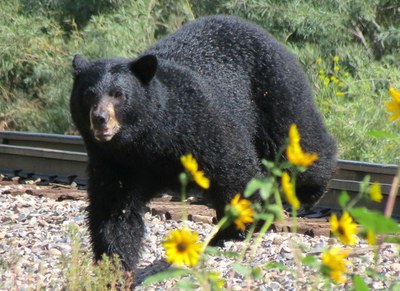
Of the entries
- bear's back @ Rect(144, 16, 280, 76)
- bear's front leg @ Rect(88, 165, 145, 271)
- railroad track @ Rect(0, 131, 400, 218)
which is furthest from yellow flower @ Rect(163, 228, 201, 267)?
railroad track @ Rect(0, 131, 400, 218)

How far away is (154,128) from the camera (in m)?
5.90

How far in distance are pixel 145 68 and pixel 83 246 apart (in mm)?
1302

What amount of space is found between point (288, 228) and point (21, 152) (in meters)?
4.86

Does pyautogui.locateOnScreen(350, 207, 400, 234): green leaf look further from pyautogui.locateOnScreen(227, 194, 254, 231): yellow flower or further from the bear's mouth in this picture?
the bear's mouth

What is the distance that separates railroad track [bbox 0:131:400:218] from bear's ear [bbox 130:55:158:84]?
8.22 ft

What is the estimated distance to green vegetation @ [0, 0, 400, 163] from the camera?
1450 cm

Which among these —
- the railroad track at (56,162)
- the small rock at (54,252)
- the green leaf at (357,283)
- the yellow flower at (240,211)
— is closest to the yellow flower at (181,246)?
the yellow flower at (240,211)

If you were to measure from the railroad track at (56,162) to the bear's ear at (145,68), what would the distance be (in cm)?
251

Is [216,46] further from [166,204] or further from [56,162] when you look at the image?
[56,162]

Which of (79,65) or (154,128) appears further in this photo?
(79,65)

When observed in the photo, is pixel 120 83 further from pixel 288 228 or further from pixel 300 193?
pixel 300 193

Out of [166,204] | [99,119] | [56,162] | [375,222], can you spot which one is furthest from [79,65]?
[56,162]

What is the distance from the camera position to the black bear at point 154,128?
5.76 meters

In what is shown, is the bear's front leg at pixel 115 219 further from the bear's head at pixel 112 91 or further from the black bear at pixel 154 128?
the bear's head at pixel 112 91
